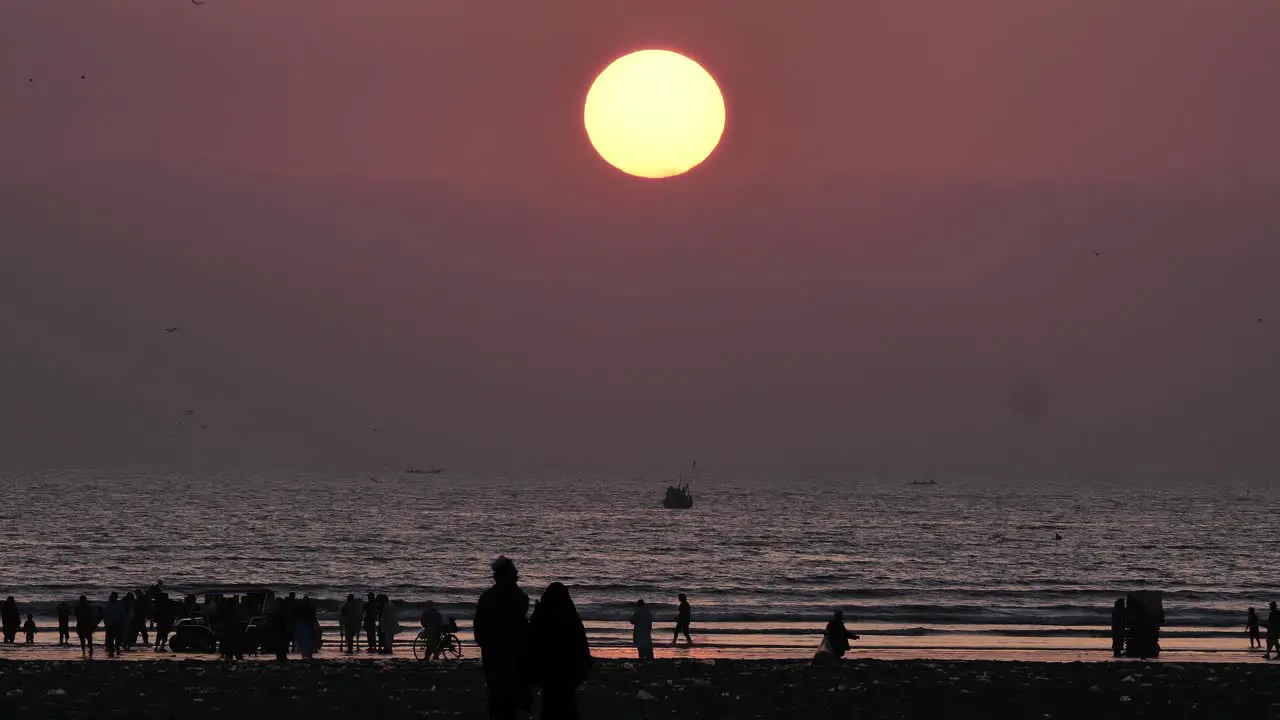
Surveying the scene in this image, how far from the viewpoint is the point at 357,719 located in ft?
65.1

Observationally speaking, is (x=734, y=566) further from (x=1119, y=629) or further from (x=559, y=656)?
(x=559, y=656)

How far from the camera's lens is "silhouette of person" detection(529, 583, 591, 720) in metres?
15.5

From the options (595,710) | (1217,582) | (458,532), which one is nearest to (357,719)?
(595,710)

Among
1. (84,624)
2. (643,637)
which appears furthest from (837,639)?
(84,624)

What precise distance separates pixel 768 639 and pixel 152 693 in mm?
29698

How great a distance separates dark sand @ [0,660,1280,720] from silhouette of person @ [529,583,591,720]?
4659 mm

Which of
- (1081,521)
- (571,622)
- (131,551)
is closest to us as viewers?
(571,622)

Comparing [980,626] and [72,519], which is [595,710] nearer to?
[980,626]

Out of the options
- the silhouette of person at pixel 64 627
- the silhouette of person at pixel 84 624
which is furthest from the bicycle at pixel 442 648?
the silhouette of person at pixel 64 627

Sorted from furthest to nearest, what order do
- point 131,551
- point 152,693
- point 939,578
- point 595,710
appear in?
point 131,551 < point 939,578 < point 152,693 < point 595,710

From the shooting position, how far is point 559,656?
15.5 metres

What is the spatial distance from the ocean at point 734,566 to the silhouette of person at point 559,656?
27.1 m

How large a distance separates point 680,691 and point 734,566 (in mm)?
83882

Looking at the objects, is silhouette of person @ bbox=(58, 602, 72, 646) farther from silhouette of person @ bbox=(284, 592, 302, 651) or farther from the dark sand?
the dark sand
